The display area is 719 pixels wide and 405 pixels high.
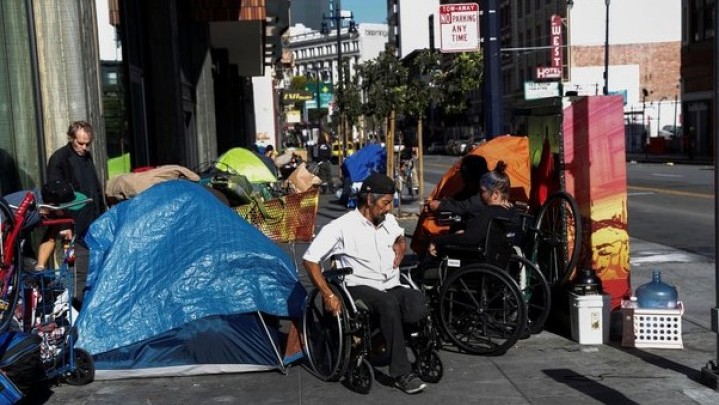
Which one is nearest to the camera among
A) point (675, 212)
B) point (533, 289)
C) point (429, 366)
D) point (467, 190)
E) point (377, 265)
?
point (429, 366)

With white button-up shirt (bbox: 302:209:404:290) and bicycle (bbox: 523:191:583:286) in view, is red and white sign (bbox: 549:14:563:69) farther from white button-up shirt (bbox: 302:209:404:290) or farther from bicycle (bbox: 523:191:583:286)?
white button-up shirt (bbox: 302:209:404:290)

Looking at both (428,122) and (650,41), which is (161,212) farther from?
(428,122)

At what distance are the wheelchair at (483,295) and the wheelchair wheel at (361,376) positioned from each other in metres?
1.10

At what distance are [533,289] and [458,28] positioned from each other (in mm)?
5197

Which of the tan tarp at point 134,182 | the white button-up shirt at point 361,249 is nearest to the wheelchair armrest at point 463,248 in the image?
the white button-up shirt at point 361,249

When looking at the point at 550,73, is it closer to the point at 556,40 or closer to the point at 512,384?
the point at 556,40

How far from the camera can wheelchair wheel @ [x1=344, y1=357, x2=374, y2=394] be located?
19.1 ft

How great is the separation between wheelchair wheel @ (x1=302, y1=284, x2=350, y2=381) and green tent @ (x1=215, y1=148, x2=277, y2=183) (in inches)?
145

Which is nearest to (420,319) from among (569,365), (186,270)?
(569,365)

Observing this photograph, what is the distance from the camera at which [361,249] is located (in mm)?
6109

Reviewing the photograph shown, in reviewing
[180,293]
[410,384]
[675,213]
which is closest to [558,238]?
[410,384]

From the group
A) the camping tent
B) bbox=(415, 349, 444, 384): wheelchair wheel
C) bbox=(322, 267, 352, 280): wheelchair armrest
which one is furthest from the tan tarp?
bbox=(415, 349, 444, 384): wheelchair wheel

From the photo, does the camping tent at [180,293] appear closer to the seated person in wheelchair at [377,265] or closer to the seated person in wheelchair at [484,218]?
the seated person in wheelchair at [377,265]

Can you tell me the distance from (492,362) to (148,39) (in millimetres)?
9606
